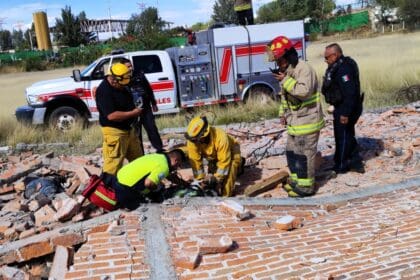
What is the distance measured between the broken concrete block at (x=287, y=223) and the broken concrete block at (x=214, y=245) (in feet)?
2.41

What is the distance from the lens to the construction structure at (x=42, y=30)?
6241 centimetres

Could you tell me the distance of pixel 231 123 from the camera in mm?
10188

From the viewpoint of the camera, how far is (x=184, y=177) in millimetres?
6797

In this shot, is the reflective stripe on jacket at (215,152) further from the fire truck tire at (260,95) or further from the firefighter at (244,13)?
the firefighter at (244,13)

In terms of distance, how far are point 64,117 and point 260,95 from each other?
4683 mm

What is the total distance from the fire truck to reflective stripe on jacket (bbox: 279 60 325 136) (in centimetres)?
580

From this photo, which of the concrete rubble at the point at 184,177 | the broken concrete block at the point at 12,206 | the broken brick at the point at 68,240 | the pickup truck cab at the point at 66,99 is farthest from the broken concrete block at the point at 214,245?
the pickup truck cab at the point at 66,99

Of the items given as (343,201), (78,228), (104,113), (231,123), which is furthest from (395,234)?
(231,123)

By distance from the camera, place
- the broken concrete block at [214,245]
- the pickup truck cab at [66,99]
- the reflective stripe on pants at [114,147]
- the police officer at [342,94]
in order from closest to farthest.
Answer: the broken concrete block at [214,245] < the reflective stripe on pants at [114,147] < the police officer at [342,94] < the pickup truck cab at [66,99]

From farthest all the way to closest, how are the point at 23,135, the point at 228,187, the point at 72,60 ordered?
the point at 72,60, the point at 23,135, the point at 228,187

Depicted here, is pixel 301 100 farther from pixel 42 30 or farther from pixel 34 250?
pixel 42 30

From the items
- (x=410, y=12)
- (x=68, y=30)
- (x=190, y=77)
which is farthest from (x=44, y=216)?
(x=68, y=30)

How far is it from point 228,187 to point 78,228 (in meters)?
2.04

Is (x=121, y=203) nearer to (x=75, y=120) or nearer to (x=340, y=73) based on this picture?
(x=340, y=73)
